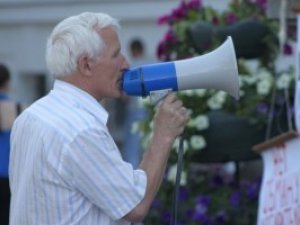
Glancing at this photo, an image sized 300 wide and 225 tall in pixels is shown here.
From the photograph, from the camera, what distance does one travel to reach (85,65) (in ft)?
8.55

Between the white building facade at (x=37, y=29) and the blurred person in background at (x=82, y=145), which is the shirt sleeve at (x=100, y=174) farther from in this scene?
the white building facade at (x=37, y=29)

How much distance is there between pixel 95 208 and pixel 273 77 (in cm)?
260

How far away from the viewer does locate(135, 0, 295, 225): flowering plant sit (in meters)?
A: 4.82

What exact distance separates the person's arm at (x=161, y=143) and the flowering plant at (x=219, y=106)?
2.13 m

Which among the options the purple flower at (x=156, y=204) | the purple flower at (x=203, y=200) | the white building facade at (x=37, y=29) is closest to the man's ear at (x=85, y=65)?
the purple flower at (x=203, y=200)

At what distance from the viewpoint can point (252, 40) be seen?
190 inches

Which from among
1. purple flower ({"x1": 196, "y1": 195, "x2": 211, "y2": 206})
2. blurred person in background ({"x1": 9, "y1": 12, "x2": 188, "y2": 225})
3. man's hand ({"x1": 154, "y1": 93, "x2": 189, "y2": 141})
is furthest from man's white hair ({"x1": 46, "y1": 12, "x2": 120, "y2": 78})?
purple flower ({"x1": 196, "y1": 195, "x2": 211, "y2": 206})

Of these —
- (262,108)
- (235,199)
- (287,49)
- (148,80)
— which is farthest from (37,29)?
→ (148,80)

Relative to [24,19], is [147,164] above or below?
above

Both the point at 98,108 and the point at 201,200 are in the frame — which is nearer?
the point at 98,108

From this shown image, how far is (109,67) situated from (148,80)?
135 millimetres

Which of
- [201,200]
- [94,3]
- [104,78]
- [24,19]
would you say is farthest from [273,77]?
[24,19]

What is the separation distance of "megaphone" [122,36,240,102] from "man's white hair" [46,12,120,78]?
6.4 inches

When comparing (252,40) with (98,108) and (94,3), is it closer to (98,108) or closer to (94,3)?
(98,108)
